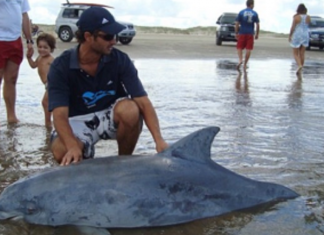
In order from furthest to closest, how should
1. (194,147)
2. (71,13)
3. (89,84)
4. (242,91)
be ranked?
1. (71,13)
2. (242,91)
3. (89,84)
4. (194,147)

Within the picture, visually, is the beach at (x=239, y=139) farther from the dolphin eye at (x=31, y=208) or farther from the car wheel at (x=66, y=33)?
the car wheel at (x=66, y=33)

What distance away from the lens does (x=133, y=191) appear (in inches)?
149

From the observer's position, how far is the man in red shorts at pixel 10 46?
7.03m

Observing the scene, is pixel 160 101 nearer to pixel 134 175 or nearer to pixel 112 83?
pixel 112 83

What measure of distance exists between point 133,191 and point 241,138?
277 cm

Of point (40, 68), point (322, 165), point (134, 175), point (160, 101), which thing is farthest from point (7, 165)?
point (160, 101)

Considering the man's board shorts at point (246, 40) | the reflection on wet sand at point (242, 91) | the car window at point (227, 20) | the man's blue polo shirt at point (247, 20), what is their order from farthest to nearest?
1. the car window at point (227, 20)
2. the man's board shorts at point (246, 40)
3. the man's blue polo shirt at point (247, 20)
4. the reflection on wet sand at point (242, 91)

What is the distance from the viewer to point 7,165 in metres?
5.22

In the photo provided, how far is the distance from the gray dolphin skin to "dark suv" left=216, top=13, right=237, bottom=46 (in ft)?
85.5

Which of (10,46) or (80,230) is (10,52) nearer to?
(10,46)

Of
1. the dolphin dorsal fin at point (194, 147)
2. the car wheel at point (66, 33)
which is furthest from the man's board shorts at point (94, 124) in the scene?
the car wheel at point (66, 33)

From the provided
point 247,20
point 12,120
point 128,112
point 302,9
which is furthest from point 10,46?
point 302,9

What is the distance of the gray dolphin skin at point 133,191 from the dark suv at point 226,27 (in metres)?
26.0

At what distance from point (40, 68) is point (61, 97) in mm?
2904
